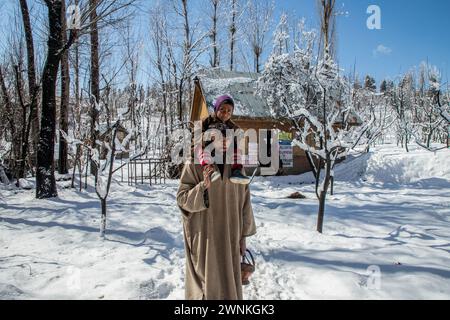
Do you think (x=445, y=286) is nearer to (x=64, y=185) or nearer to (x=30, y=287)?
(x=30, y=287)

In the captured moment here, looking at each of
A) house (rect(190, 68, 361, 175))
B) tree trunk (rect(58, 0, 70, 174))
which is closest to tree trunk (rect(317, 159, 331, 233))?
house (rect(190, 68, 361, 175))

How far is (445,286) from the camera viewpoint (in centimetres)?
302

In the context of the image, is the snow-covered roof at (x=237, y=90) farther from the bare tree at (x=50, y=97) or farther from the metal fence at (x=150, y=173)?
the bare tree at (x=50, y=97)

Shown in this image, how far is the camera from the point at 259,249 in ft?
15.8

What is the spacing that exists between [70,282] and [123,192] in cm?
705

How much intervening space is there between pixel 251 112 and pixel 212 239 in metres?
13.2

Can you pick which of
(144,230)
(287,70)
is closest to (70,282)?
(144,230)

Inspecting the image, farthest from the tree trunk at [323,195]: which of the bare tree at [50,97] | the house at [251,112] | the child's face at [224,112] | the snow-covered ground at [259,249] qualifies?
the house at [251,112]

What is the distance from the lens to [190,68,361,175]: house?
14.8m

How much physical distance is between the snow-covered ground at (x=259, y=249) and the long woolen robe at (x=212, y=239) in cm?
126

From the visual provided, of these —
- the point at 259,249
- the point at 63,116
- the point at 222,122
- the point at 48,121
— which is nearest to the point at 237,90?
the point at 63,116

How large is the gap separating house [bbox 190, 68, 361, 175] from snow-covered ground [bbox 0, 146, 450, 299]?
22.3ft

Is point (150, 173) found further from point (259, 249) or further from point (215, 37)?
point (215, 37)

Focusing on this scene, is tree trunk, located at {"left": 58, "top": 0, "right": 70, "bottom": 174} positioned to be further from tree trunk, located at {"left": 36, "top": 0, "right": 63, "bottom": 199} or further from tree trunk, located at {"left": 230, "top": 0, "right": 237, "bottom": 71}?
tree trunk, located at {"left": 230, "top": 0, "right": 237, "bottom": 71}
